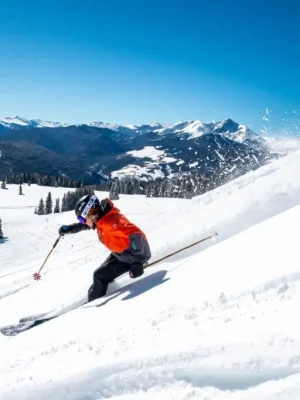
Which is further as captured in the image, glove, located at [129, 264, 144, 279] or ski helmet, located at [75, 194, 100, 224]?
ski helmet, located at [75, 194, 100, 224]

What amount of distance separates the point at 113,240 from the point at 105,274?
2.89 ft

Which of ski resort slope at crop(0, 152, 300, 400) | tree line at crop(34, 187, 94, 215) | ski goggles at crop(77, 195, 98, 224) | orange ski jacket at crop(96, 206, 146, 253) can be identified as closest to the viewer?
ski resort slope at crop(0, 152, 300, 400)

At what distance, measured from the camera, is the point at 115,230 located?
26.4 ft

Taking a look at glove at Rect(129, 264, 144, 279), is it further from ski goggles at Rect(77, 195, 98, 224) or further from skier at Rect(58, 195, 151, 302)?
ski goggles at Rect(77, 195, 98, 224)

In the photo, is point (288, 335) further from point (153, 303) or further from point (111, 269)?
point (111, 269)

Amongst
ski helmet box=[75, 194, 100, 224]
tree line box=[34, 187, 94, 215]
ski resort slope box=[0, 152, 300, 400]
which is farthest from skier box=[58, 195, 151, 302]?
tree line box=[34, 187, 94, 215]

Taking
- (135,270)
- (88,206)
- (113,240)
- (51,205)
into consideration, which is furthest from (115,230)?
(51,205)

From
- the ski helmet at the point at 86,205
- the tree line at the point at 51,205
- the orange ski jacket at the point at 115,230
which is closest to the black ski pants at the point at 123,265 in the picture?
the orange ski jacket at the point at 115,230

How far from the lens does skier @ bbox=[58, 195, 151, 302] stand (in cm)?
805

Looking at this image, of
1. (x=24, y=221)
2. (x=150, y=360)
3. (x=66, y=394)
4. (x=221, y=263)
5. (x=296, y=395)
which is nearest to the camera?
(x=296, y=395)

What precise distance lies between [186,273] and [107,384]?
3289mm

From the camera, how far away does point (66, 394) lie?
415cm

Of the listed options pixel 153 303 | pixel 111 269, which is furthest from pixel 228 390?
pixel 111 269

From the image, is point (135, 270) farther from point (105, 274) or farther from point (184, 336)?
point (184, 336)
